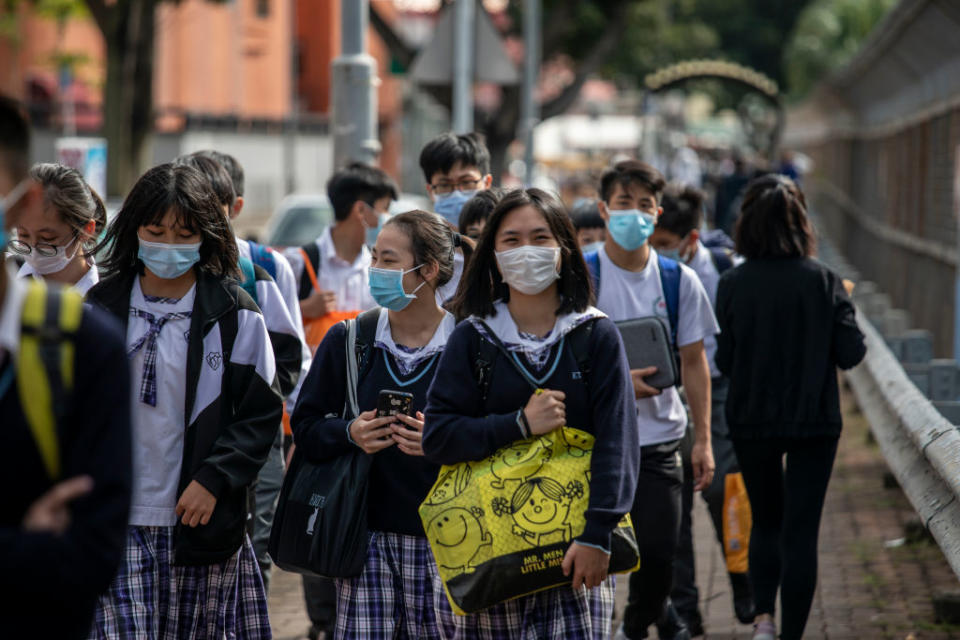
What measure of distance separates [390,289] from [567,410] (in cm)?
79

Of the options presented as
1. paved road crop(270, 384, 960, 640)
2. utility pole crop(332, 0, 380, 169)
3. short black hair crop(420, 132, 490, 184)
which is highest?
utility pole crop(332, 0, 380, 169)

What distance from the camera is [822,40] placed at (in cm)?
6344

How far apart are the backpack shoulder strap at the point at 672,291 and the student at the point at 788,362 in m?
0.31

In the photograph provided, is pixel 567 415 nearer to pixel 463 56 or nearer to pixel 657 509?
pixel 657 509

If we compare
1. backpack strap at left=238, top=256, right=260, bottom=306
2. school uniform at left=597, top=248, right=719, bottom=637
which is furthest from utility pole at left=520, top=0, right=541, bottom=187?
backpack strap at left=238, top=256, right=260, bottom=306

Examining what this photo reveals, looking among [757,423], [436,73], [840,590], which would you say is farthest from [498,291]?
[436,73]

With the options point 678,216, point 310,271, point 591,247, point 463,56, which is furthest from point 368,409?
point 463,56

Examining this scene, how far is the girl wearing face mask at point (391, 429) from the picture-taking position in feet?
14.6

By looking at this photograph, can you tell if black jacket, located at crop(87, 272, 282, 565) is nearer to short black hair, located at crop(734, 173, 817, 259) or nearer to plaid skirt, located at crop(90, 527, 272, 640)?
plaid skirt, located at crop(90, 527, 272, 640)

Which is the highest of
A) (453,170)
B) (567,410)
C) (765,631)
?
(453,170)

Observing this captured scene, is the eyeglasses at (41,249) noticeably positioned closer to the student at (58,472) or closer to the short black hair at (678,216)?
the student at (58,472)

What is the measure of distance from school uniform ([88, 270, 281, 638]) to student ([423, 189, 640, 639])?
0.60 meters

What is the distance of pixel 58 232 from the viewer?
4.91 m

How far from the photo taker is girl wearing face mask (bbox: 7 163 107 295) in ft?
16.0
